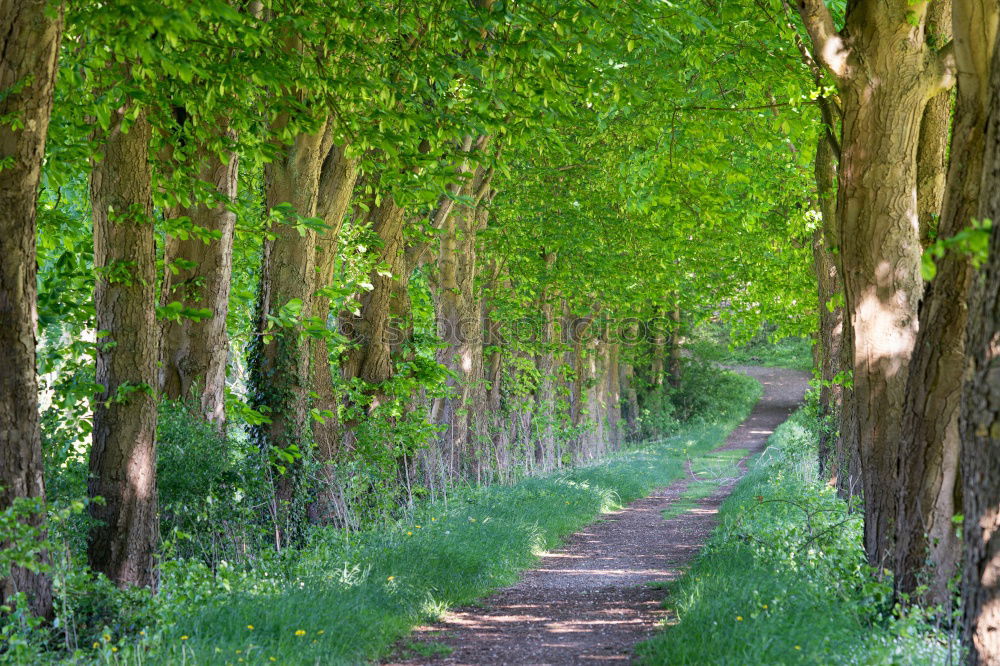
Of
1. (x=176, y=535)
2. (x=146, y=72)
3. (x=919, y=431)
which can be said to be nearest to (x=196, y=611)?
(x=176, y=535)

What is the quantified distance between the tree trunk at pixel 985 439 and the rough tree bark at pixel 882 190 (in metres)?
2.77

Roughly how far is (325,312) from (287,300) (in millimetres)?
1137

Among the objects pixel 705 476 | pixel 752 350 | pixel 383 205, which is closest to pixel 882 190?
pixel 383 205

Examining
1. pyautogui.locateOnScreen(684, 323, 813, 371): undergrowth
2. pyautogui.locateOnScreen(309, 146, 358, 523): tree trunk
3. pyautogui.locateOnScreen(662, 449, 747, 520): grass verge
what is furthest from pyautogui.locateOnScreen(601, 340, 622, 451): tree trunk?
pyautogui.locateOnScreen(309, 146, 358, 523): tree trunk

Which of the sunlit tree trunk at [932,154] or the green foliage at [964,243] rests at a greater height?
the sunlit tree trunk at [932,154]

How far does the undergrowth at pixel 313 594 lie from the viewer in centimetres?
596

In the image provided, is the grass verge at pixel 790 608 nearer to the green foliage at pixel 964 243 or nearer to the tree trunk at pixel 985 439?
the tree trunk at pixel 985 439

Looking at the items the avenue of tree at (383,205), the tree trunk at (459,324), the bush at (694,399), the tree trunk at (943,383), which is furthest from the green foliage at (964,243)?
the bush at (694,399)

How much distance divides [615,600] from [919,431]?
3.97 metres

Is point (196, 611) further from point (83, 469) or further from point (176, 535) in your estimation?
point (83, 469)

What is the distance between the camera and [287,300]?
11.5 metres

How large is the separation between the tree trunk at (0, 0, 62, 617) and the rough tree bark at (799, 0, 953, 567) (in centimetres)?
545

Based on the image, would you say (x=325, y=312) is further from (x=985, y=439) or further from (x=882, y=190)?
(x=985, y=439)

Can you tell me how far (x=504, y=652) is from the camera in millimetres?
7367
